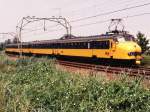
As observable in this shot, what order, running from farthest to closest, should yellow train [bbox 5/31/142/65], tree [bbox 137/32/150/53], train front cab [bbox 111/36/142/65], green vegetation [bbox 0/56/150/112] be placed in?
tree [bbox 137/32/150/53]
yellow train [bbox 5/31/142/65]
train front cab [bbox 111/36/142/65]
green vegetation [bbox 0/56/150/112]

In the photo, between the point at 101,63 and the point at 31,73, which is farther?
the point at 101,63

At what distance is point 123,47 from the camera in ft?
109

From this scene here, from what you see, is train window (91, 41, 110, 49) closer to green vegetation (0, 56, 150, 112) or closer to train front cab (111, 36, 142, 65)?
train front cab (111, 36, 142, 65)

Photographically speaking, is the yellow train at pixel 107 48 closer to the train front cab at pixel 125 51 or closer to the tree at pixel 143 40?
the train front cab at pixel 125 51

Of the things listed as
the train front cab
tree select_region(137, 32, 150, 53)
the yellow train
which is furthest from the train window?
tree select_region(137, 32, 150, 53)

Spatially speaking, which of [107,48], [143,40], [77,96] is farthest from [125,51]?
[143,40]

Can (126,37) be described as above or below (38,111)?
above

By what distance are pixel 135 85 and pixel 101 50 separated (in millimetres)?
20349

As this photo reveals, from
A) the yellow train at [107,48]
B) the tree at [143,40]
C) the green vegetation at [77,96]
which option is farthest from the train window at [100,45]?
the tree at [143,40]

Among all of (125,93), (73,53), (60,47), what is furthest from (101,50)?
(125,93)

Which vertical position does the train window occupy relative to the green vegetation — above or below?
above

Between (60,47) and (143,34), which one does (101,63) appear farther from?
(143,34)

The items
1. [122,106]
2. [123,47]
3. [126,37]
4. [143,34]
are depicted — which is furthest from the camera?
[143,34]

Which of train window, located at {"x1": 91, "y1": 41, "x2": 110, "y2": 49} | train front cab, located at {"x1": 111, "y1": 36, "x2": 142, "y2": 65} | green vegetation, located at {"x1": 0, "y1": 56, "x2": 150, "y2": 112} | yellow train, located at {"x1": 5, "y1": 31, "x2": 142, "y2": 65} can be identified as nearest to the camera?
green vegetation, located at {"x1": 0, "y1": 56, "x2": 150, "y2": 112}
